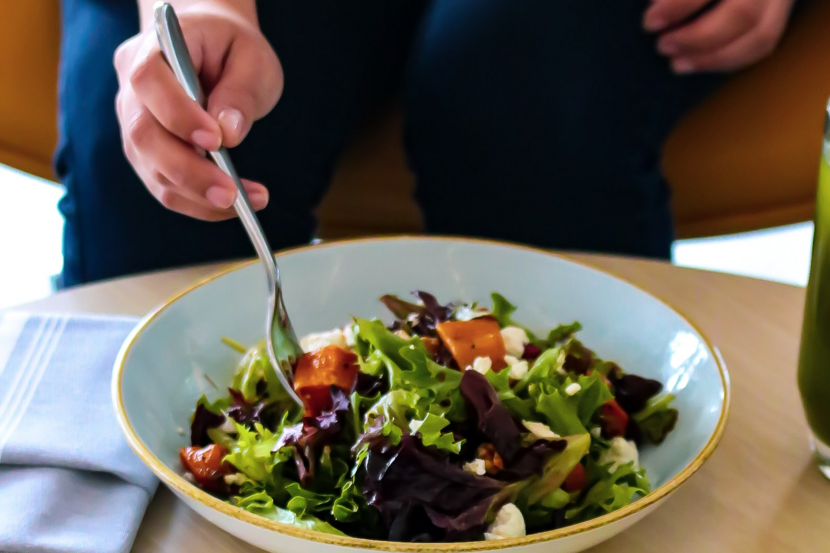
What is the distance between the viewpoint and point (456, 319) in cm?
77

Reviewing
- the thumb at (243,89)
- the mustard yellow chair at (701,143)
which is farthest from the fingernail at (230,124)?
the mustard yellow chair at (701,143)

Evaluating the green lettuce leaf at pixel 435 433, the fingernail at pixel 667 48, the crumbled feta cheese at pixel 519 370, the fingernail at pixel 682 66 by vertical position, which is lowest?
the crumbled feta cheese at pixel 519 370

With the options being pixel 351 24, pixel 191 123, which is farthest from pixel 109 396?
pixel 351 24

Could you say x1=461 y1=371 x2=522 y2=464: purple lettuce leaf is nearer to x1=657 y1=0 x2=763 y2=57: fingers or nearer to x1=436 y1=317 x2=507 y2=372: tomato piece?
x1=436 y1=317 x2=507 y2=372: tomato piece

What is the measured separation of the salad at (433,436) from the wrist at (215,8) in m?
0.36

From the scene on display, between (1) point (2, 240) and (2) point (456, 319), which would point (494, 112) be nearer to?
(2) point (456, 319)

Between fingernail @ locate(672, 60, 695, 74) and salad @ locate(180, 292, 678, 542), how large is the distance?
0.65 metres

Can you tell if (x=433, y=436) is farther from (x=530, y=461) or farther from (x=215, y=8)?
(x=215, y=8)

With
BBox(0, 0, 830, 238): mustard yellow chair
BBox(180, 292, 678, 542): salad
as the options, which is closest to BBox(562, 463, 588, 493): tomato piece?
BBox(180, 292, 678, 542): salad

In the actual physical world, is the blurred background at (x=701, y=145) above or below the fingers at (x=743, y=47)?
below

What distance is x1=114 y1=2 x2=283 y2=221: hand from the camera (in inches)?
26.4

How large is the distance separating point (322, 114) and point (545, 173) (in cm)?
37

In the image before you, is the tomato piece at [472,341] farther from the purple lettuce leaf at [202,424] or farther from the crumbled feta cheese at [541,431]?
the purple lettuce leaf at [202,424]

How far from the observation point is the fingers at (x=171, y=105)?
26.2 inches
